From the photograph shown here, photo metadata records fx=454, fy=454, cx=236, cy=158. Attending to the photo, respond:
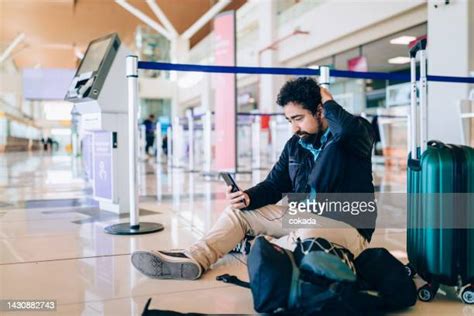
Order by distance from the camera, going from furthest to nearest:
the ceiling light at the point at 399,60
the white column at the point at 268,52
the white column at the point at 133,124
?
the white column at the point at 268,52 → the ceiling light at the point at 399,60 → the white column at the point at 133,124

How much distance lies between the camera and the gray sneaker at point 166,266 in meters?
1.81

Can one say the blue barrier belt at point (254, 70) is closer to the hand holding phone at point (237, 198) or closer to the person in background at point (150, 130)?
the hand holding phone at point (237, 198)

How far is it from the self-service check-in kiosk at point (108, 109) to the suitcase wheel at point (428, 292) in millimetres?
2560

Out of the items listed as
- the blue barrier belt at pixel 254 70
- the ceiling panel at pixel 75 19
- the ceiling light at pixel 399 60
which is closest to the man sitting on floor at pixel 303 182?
the blue barrier belt at pixel 254 70

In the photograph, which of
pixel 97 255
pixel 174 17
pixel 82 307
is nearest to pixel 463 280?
pixel 82 307

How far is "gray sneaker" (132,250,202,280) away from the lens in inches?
71.2

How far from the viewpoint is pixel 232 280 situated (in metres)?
1.77

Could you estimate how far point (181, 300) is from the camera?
157 centimetres

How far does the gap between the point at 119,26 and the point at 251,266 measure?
17.9m

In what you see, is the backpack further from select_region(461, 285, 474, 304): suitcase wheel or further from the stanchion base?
the stanchion base

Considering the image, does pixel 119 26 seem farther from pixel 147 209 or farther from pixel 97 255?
pixel 97 255

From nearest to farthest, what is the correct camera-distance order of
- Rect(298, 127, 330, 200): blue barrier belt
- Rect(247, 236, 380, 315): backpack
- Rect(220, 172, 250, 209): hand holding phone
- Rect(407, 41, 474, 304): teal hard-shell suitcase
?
Rect(247, 236, 380, 315): backpack → Rect(407, 41, 474, 304): teal hard-shell suitcase → Rect(298, 127, 330, 200): blue barrier belt → Rect(220, 172, 250, 209): hand holding phone

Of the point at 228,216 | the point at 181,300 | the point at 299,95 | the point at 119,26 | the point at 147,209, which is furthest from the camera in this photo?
the point at 119,26

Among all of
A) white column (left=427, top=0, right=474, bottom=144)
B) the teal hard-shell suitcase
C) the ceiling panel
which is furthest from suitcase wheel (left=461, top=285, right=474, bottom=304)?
the ceiling panel
